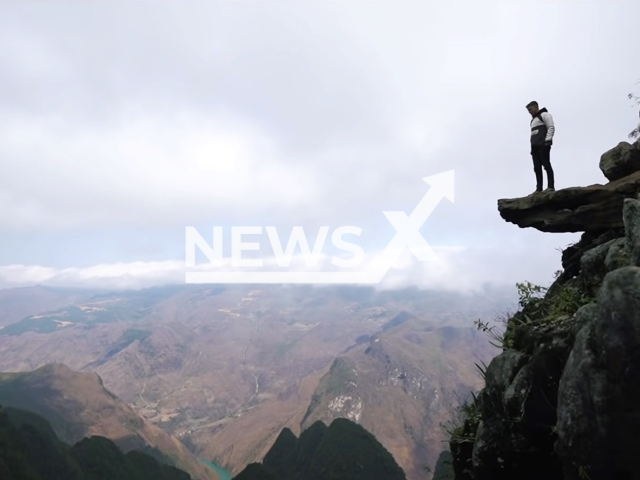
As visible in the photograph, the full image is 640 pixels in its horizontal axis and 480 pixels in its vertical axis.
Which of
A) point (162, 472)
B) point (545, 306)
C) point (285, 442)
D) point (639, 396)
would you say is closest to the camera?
point (639, 396)

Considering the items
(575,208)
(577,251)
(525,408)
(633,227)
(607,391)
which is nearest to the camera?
(607,391)

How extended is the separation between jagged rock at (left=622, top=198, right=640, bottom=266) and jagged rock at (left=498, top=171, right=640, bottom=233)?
3.14 meters

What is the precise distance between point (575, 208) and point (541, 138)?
2622mm

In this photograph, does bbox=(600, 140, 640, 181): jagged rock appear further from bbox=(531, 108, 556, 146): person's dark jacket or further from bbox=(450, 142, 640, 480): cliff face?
bbox=(531, 108, 556, 146): person's dark jacket

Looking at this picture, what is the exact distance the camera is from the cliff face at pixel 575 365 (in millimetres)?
7113

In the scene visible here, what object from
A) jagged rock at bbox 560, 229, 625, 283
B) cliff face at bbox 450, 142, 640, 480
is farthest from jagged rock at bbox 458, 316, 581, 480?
jagged rock at bbox 560, 229, 625, 283

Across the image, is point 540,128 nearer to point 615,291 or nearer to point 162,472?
point 615,291

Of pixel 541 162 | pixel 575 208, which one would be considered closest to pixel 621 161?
pixel 575 208

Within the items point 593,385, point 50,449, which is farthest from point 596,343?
point 50,449

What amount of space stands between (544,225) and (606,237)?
2.10 m

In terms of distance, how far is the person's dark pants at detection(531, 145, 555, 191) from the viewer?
14.3 metres

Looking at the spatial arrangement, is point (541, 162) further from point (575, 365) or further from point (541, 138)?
point (575, 365)

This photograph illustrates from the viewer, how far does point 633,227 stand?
874 centimetres

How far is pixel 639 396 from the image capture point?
689 cm
